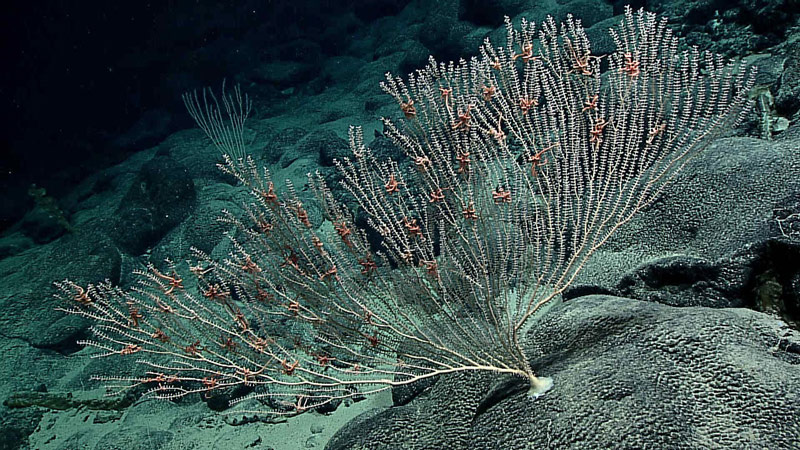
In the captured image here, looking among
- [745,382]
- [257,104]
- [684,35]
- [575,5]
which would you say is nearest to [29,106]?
[257,104]

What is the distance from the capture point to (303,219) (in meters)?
2.64

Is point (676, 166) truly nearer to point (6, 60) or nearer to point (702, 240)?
point (702, 240)

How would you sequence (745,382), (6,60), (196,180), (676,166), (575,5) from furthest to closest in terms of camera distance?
(6,60)
(196,180)
(575,5)
(676,166)
(745,382)

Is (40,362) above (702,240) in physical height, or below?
below

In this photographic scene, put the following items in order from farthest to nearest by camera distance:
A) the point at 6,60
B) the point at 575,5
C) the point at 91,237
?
the point at 6,60 < the point at 575,5 < the point at 91,237

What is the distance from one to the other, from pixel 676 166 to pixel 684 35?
4023 mm

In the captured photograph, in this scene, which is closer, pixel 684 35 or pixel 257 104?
pixel 684 35

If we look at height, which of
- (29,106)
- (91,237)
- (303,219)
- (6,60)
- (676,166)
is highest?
(6,60)

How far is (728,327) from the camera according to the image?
6.85 ft

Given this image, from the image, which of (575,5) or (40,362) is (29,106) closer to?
A: (40,362)

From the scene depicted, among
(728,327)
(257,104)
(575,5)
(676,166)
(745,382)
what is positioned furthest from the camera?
(257,104)

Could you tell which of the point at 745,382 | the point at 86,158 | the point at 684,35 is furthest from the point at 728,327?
the point at 86,158

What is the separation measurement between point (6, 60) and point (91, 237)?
11.5 m

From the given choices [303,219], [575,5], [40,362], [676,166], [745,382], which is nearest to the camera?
[745,382]
